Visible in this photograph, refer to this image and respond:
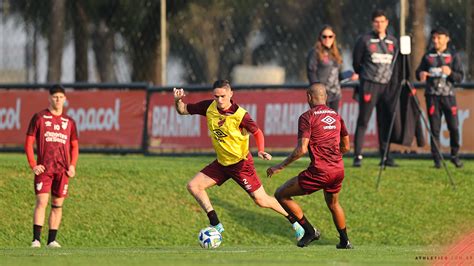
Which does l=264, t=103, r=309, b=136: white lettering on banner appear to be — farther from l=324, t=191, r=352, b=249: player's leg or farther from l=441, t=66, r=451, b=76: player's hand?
l=324, t=191, r=352, b=249: player's leg

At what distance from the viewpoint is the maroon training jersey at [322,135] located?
50.3 ft

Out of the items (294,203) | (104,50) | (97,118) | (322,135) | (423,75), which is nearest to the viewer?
(322,135)

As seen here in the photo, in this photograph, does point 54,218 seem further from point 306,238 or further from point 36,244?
point 306,238

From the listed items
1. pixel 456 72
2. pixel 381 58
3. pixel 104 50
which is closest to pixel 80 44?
pixel 104 50

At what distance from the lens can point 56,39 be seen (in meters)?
28.6

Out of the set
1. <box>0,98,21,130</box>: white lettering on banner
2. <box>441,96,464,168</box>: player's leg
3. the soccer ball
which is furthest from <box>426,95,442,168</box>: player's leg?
<box>0,98,21,130</box>: white lettering on banner

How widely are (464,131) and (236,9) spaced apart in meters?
8.14

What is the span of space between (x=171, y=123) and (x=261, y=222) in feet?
15.4

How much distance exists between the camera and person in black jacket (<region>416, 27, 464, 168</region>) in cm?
2070

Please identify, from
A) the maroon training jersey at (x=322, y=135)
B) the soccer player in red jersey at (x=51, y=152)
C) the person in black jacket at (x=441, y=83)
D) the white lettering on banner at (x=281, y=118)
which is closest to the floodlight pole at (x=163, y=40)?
the white lettering on banner at (x=281, y=118)

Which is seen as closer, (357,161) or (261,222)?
(261,222)

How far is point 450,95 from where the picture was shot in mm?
21078

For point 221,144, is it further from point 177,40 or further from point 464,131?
point 177,40

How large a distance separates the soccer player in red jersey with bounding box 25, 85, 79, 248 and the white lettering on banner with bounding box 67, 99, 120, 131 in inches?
254
